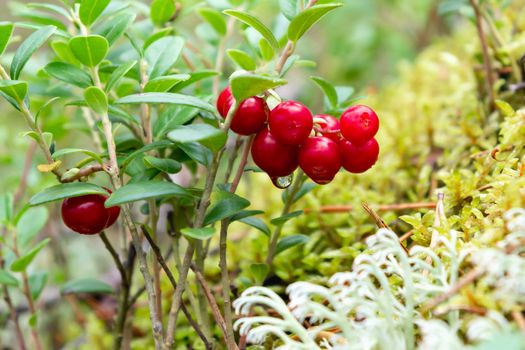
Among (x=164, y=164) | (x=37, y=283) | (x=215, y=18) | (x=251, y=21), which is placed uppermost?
(x=251, y=21)

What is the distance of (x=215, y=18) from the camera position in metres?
1.67

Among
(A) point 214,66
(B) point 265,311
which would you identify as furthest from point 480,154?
(A) point 214,66

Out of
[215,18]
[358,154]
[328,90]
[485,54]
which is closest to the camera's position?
[358,154]

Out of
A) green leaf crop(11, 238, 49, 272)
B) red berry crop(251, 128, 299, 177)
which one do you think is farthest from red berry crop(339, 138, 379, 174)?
green leaf crop(11, 238, 49, 272)

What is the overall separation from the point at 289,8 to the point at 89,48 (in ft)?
1.45

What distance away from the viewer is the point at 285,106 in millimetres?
1056

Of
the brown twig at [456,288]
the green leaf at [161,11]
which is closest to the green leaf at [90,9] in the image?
the green leaf at [161,11]

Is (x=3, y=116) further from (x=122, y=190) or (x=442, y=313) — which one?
(x=442, y=313)

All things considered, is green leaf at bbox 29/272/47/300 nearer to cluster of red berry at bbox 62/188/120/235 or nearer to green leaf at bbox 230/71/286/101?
cluster of red berry at bbox 62/188/120/235

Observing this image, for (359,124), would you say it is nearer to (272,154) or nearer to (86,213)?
(272,154)

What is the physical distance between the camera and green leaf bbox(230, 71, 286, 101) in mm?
985

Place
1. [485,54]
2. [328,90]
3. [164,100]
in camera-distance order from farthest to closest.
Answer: [485,54]
[328,90]
[164,100]

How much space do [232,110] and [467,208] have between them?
64 centimetres

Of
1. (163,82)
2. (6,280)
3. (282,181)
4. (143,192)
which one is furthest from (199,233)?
(6,280)
